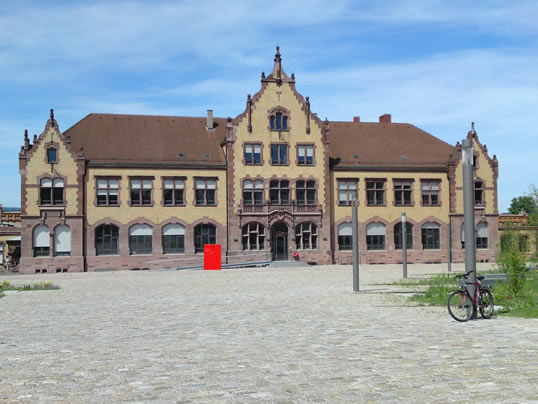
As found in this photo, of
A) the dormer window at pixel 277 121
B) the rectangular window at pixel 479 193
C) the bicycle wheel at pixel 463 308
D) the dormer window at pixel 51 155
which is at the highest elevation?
the dormer window at pixel 277 121

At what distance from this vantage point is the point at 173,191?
4812 cm

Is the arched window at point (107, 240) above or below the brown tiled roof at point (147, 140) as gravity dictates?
below

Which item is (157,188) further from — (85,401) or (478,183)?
(85,401)

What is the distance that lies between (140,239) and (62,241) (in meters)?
5.30

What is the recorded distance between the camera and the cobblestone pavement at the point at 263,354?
7410 millimetres

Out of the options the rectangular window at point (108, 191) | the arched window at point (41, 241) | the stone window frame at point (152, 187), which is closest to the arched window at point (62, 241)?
the arched window at point (41, 241)

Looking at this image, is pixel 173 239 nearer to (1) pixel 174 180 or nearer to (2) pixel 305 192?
(1) pixel 174 180

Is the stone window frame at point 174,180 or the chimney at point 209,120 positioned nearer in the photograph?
the stone window frame at point 174,180

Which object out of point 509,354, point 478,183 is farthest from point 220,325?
point 478,183

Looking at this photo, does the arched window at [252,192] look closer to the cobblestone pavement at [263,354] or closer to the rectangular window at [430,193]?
the rectangular window at [430,193]

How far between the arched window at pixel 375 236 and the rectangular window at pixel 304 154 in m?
6.89

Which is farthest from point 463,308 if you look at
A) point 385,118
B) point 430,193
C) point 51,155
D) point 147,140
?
point 385,118

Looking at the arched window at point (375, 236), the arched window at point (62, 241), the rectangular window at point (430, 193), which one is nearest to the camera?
the arched window at point (62, 241)

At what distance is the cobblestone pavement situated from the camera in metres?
7.41
